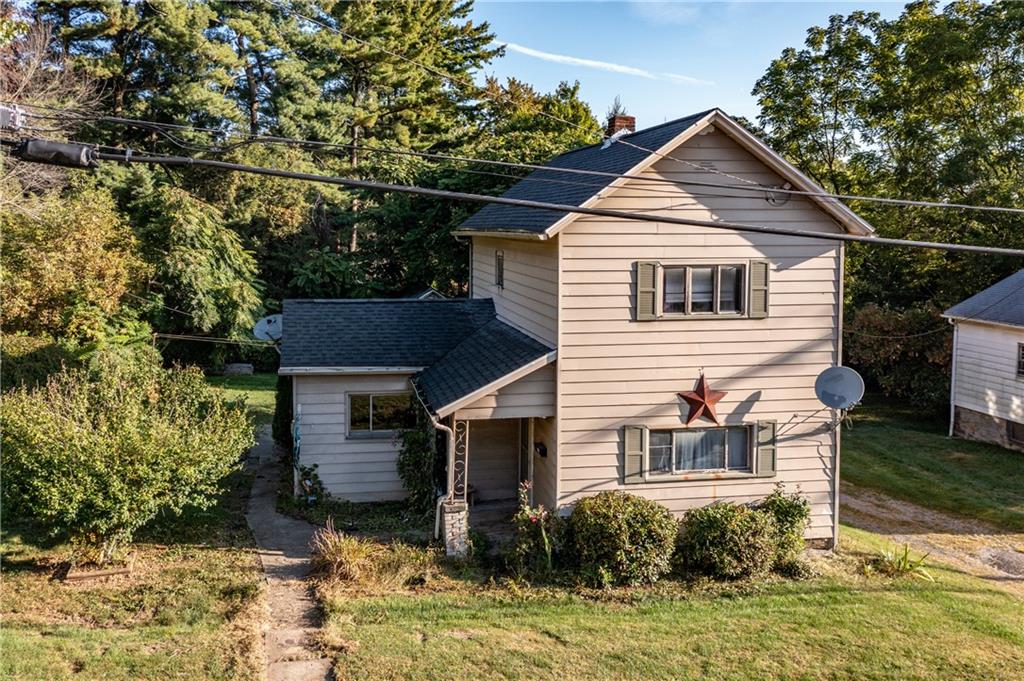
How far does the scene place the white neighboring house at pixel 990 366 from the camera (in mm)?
21219

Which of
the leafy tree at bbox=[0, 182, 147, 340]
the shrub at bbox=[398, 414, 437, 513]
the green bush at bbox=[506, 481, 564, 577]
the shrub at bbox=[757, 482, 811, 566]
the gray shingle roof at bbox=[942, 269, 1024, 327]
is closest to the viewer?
the green bush at bbox=[506, 481, 564, 577]

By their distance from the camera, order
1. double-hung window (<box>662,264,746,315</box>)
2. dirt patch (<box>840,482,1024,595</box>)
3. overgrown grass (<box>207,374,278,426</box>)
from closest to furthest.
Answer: double-hung window (<box>662,264,746,315</box>), dirt patch (<box>840,482,1024,595</box>), overgrown grass (<box>207,374,278,426</box>)

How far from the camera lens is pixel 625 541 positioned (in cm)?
1136

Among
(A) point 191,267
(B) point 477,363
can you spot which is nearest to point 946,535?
(B) point 477,363

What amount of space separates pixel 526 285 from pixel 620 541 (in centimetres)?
496

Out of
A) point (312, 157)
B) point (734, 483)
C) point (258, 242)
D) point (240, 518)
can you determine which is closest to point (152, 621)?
point (240, 518)

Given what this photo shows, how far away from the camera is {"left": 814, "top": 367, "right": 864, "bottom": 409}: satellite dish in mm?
12070

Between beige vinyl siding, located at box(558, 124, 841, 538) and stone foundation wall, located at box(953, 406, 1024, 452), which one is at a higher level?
beige vinyl siding, located at box(558, 124, 841, 538)

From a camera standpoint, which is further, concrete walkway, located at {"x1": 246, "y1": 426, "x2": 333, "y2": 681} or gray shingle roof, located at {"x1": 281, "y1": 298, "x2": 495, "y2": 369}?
gray shingle roof, located at {"x1": 281, "y1": 298, "x2": 495, "y2": 369}

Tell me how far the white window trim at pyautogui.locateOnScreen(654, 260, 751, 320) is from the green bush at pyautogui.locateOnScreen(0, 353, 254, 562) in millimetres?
6984

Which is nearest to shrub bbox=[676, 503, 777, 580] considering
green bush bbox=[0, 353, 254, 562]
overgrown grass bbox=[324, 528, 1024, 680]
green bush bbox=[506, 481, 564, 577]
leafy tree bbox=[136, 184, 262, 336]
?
overgrown grass bbox=[324, 528, 1024, 680]

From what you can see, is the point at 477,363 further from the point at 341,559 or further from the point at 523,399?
the point at 341,559

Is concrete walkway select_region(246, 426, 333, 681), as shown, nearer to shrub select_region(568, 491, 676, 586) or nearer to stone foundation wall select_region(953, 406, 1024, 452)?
shrub select_region(568, 491, 676, 586)

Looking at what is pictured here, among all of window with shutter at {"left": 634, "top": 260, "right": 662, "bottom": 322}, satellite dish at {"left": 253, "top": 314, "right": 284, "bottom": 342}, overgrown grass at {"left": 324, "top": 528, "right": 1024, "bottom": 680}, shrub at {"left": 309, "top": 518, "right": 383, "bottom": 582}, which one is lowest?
overgrown grass at {"left": 324, "top": 528, "right": 1024, "bottom": 680}
